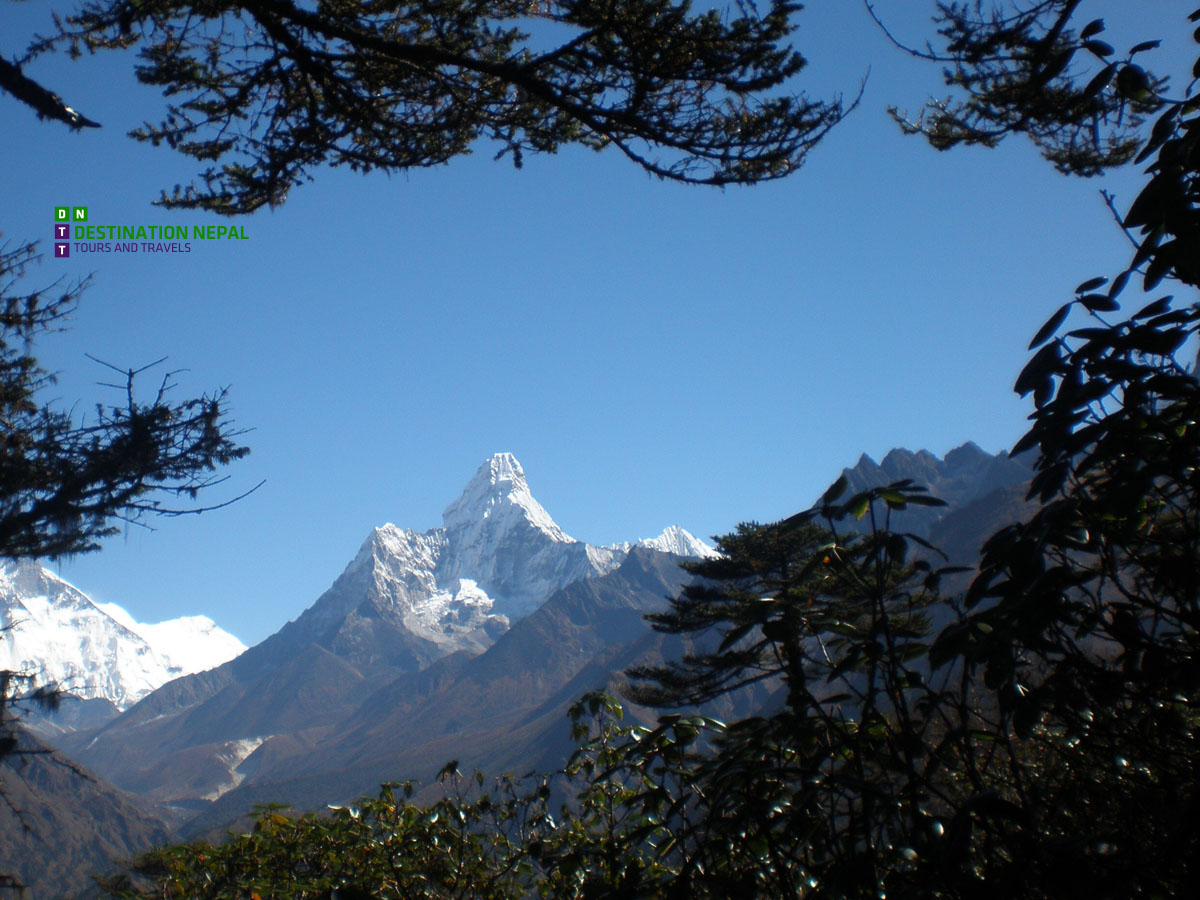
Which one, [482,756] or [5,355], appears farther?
[482,756]

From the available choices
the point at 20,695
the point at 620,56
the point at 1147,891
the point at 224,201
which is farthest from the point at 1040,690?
the point at 20,695

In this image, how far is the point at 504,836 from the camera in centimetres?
323

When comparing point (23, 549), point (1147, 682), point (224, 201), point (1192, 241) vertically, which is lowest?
point (1147, 682)

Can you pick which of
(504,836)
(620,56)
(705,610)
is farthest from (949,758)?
(705,610)

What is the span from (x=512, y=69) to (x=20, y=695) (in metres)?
9.67

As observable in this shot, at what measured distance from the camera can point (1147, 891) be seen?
49.7 inches

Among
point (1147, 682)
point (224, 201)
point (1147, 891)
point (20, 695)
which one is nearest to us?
point (1147, 891)

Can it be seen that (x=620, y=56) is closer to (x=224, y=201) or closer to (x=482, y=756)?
(x=224, y=201)

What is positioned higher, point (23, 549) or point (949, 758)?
point (23, 549)

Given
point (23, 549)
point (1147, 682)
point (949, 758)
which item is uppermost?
point (23, 549)

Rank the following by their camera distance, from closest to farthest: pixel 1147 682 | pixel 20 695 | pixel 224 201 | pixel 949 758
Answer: pixel 1147 682, pixel 949 758, pixel 224 201, pixel 20 695

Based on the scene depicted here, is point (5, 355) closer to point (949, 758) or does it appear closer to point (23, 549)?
point (23, 549)

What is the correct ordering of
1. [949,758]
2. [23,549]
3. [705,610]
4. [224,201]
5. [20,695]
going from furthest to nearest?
[705,610]
[20,695]
[23,549]
[224,201]
[949,758]

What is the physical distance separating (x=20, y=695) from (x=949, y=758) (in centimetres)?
1106
